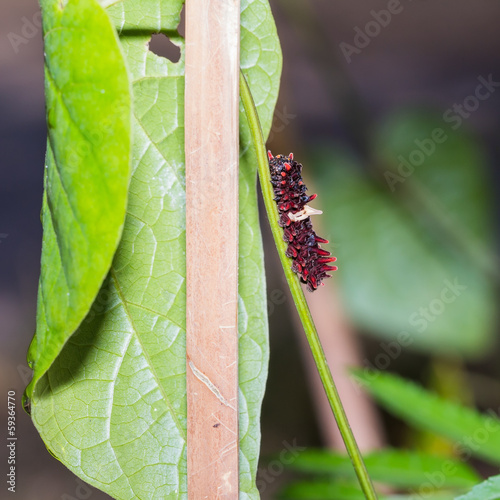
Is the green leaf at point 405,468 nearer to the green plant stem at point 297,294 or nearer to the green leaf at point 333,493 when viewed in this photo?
the green leaf at point 333,493

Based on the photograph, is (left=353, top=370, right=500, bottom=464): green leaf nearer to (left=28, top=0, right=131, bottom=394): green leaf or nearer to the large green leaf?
the large green leaf

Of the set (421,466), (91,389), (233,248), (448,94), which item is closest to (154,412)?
(91,389)

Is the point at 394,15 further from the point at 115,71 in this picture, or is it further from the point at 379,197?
the point at 115,71

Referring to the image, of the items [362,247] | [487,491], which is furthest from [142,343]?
[362,247]

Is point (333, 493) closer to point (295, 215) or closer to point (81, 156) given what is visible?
point (295, 215)
